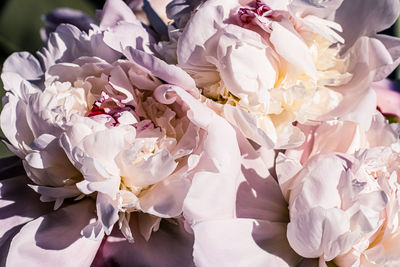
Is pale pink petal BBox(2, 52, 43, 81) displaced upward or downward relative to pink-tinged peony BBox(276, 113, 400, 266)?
upward

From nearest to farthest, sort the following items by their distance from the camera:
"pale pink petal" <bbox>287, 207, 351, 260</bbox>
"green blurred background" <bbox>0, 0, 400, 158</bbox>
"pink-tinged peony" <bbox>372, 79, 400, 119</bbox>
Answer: "pale pink petal" <bbox>287, 207, 351, 260</bbox>
"pink-tinged peony" <bbox>372, 79, 400, 119</bbox>
"green blurred background" <bbox>0, 0, 400, 158</bbox>

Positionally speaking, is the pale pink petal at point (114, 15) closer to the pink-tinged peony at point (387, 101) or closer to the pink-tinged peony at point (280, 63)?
the pink-tinged peony at point (280, 63)

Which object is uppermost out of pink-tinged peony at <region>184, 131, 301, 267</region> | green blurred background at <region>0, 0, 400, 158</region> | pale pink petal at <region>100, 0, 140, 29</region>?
pale pink petal at <region>100, 0, 140, 29</region>

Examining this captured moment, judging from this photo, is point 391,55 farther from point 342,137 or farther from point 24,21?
point 24,21

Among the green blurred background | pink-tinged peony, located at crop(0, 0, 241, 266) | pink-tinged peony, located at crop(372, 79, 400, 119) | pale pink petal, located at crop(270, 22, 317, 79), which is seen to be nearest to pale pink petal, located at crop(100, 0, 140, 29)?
pink-tinged peony, located at crop(0, 0, 241, 266)

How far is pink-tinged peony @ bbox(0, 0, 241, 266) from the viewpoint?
1.12 ft

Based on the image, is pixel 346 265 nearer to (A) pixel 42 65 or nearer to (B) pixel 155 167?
(B) pixel 155 167

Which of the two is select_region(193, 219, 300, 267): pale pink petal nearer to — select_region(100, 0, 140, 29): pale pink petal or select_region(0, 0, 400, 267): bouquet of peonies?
select_region(0, 0, 400, 267): bouquet of peonies

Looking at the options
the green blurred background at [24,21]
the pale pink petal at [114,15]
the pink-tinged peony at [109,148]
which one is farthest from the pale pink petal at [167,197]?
the green blurred background at [24,21]

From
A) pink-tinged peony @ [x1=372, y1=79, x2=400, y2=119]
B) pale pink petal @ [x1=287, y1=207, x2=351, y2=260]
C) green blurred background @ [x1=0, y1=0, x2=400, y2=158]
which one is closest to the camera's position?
pale pink petal @ [x1=287, y1=207, x2=351, y2=260]

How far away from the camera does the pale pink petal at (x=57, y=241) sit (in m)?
0.37

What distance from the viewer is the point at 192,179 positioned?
34cm

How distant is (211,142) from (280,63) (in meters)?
0.07

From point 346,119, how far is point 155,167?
12 cm
